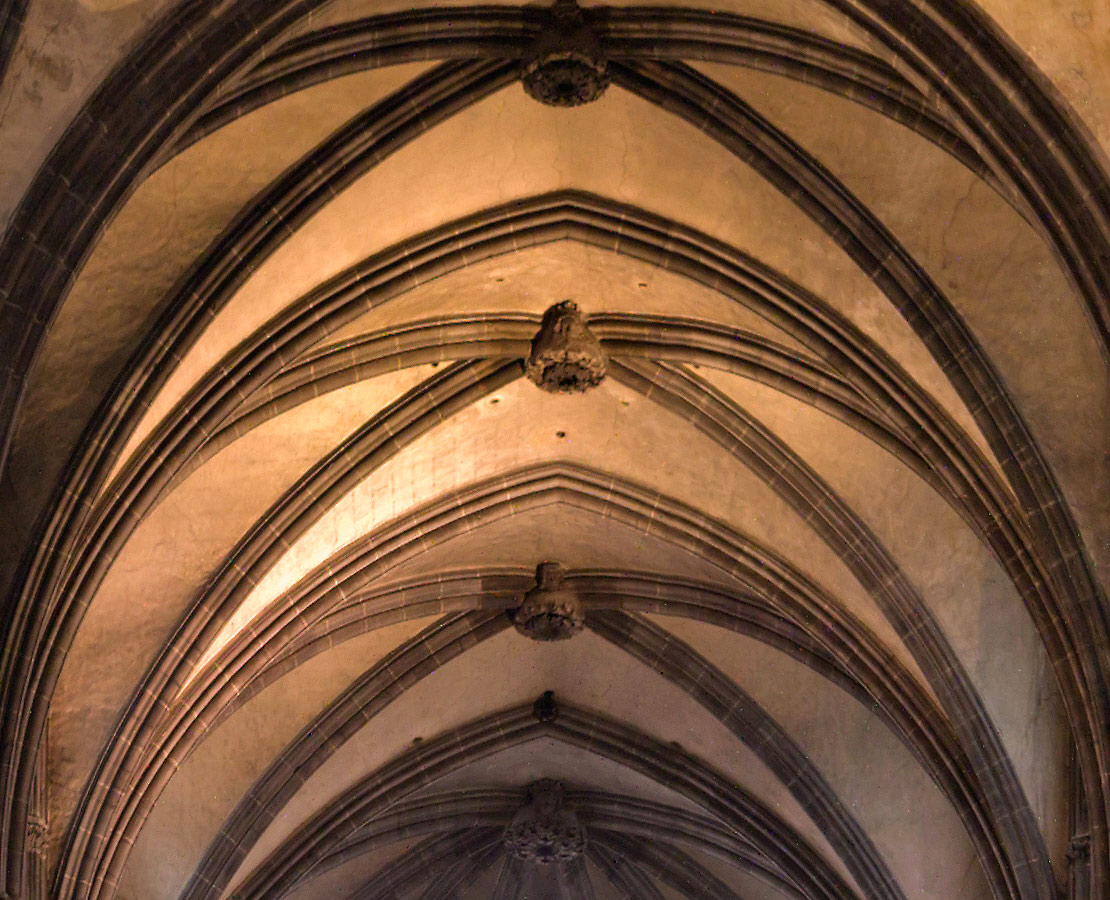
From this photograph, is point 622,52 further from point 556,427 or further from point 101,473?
point 101,473

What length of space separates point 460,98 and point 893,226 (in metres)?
3.25

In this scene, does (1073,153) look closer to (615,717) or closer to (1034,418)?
(1034,418)

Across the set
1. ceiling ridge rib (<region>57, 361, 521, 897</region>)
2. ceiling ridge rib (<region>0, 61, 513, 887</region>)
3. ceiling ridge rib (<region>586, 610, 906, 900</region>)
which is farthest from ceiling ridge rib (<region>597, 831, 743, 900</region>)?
ceiling ridge rib (<region>0, 61, 513, 887</region>)

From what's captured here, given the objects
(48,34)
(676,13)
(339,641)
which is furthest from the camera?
(339,641)

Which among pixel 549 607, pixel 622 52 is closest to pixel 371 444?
pixel 549 607

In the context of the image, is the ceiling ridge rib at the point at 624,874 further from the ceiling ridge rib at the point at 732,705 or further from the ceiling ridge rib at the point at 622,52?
the ceiling ridge rib at the point at 622,52

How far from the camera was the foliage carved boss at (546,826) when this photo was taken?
22.5 metres

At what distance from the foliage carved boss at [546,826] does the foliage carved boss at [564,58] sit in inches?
422

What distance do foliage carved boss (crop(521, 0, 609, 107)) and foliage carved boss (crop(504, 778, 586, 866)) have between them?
10.7 m

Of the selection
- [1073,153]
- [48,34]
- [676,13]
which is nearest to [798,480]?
[676,13]

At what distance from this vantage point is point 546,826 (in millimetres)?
22547

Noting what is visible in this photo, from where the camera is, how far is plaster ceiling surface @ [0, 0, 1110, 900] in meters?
12.0

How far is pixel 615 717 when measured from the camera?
21.2m

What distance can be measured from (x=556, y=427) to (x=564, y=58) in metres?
4.55
